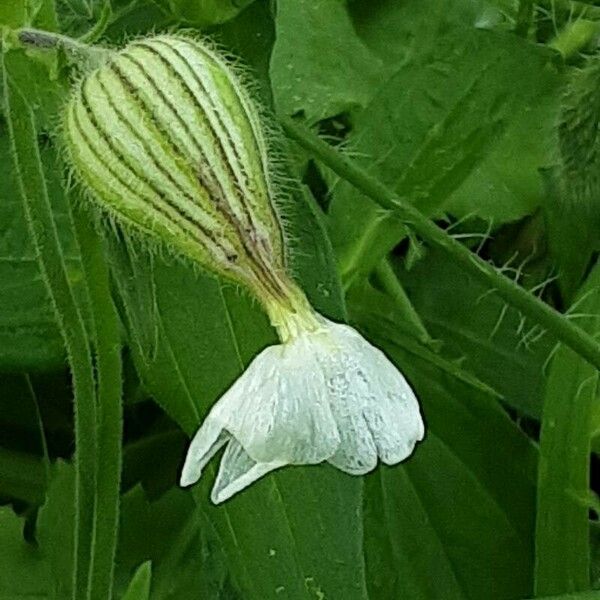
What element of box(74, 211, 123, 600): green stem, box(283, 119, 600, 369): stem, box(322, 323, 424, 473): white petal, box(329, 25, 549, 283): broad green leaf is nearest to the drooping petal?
box(322, 323, 424, 473): white petal

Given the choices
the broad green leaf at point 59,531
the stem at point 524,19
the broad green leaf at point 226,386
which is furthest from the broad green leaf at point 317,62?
the broad green leaf at point 59,531

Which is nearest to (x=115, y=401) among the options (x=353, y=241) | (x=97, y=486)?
(x=97, y=486)

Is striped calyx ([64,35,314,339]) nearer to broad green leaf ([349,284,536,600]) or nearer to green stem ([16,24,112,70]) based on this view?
green stem ([16,24,112,70])

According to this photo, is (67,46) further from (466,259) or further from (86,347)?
(466,259)

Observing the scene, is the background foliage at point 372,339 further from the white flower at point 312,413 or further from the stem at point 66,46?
the white flower at point 312,413

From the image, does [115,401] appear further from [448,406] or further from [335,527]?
[448,406]

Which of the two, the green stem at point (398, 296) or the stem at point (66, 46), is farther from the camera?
the green stem at point (398, 296)

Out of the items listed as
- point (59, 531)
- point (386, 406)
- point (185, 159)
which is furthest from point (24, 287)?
point (386, 406)
